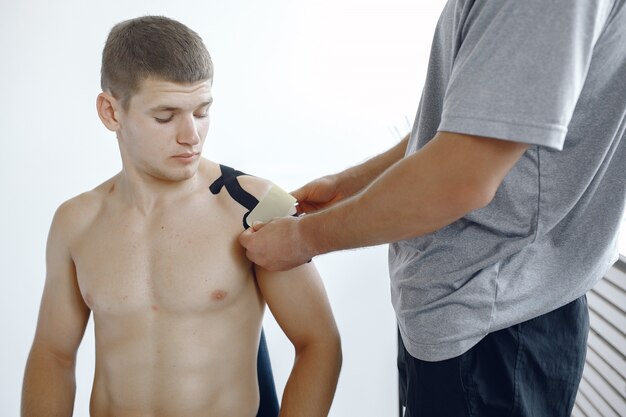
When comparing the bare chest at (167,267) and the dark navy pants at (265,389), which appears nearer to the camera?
the bare chest at (167,267)

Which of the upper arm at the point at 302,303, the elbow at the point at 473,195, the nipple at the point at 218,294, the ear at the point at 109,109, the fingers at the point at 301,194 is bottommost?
the upper arm at the point at 302,303

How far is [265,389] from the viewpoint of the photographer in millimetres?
1519

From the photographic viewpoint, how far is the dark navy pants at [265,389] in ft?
4.93

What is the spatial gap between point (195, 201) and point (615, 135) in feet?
2.64

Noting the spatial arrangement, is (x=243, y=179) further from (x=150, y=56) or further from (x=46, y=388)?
(x=46, y=388)

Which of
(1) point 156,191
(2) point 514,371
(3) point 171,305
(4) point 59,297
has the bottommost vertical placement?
(2) point 514,371

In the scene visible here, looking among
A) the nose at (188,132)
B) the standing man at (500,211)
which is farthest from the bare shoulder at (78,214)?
the standing man at (500,211)

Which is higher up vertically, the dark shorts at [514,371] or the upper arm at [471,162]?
the upper arm at [471,162]

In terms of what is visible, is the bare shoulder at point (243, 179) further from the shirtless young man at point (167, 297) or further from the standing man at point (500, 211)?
the standing man at point (500, 211)

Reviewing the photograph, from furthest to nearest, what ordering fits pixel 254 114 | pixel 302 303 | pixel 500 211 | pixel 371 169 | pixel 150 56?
pixel 254 114, pixel 371 169, pixel 302 303, pixel 150 56, pixel 500 211

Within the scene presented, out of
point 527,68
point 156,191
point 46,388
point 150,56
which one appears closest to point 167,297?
point 156,191

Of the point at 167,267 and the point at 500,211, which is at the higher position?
the point at 167,267

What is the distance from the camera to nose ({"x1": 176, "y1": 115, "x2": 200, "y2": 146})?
Result: 129 cm

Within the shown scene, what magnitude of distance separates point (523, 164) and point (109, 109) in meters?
0.78
